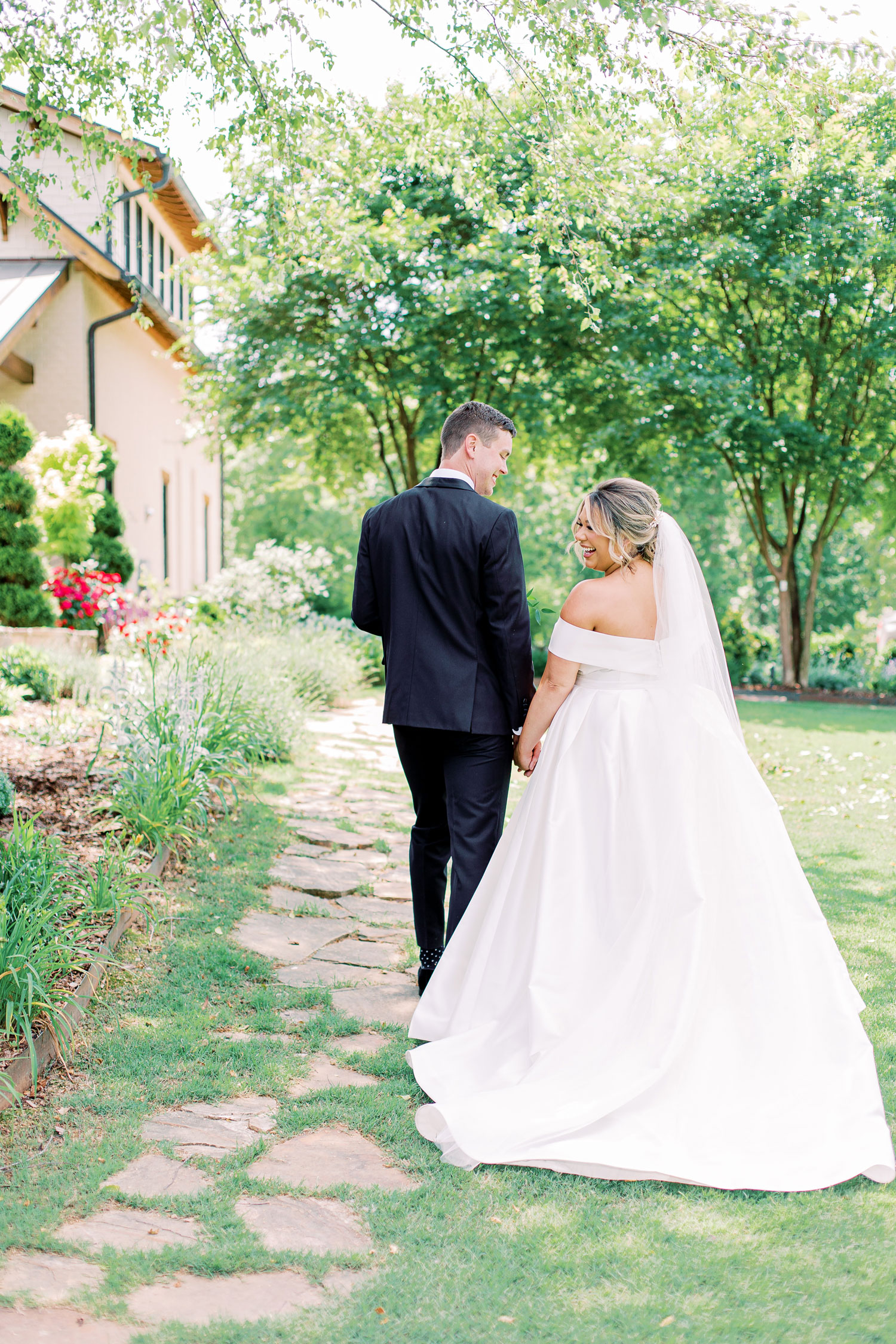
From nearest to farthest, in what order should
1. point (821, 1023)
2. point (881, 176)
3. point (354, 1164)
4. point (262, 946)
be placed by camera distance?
point (354, 1164)
point (821, 1023)
point (262, 946)
point (881, 176)

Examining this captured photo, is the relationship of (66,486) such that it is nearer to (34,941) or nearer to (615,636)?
(34,941)

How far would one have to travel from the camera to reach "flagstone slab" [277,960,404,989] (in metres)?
4.35

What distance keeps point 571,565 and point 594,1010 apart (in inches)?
1452

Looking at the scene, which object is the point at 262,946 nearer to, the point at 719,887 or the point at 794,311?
the point at 719,887

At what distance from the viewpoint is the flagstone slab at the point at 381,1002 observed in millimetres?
4016

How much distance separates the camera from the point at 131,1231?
2.53 m

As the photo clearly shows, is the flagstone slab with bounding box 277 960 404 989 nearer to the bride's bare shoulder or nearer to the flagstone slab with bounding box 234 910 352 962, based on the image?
the flagstone slab with bounding box 234 910 352 962

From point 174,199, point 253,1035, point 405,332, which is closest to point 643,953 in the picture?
point 253,1035

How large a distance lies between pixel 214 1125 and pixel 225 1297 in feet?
2.72

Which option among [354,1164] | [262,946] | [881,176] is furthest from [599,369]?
[354,1164]

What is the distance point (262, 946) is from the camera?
4.70 meters

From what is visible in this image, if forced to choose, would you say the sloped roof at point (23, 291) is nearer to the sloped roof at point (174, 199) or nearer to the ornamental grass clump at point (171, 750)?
the sloped roof at point (174, 199)

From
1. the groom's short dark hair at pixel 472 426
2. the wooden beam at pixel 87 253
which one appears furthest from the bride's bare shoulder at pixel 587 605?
the wooden beam at pixel 87 253

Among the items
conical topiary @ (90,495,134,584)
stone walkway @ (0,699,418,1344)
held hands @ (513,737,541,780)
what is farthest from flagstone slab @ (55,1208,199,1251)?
conical topiary @ (90,495,134,584)
